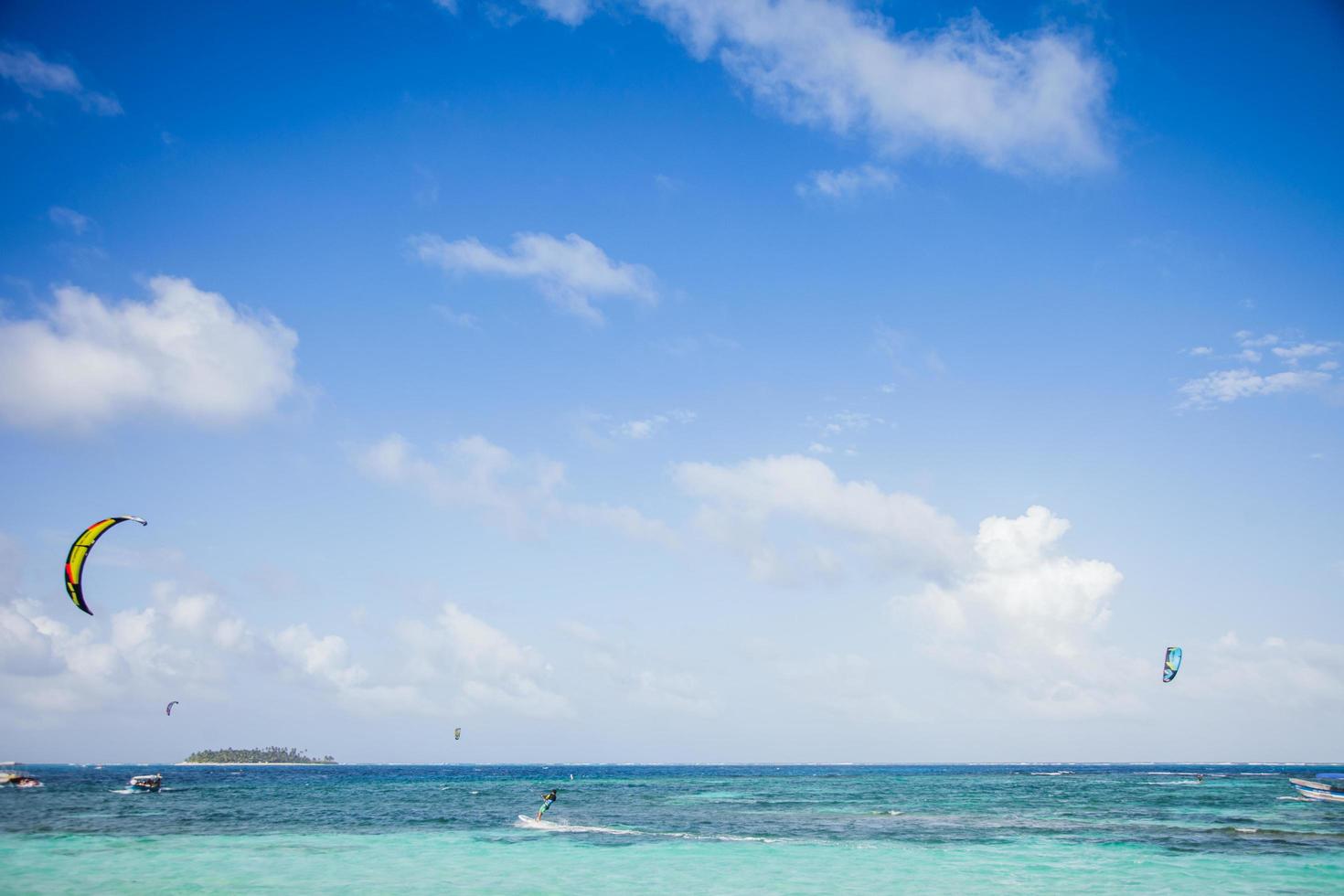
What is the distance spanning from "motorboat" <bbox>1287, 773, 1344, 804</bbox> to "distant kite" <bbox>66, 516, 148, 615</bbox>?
67.9 meters

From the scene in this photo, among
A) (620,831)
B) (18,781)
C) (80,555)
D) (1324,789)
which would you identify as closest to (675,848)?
(620,831)

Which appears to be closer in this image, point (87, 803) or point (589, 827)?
point (589, 827)

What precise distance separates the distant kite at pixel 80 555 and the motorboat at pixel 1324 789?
6793cm

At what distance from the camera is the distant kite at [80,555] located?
18.3m

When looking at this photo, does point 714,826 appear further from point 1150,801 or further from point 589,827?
point 1150,801

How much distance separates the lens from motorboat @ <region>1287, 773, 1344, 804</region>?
54.8 meters

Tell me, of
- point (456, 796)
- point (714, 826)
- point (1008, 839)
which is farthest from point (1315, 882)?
point (456, 796)

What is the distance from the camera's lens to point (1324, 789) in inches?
2222

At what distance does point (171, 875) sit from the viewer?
85.3 ft

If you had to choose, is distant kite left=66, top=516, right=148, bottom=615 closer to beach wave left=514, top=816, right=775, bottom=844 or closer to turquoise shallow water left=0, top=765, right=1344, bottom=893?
turquoise shallow water left=0, top=765, right=1344, bottom=893

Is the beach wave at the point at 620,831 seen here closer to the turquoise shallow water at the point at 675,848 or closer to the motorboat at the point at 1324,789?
the turquoise shallow water at the point at 675,848

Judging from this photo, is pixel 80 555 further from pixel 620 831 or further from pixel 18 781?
pixel 18 781

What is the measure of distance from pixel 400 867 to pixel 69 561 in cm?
1553

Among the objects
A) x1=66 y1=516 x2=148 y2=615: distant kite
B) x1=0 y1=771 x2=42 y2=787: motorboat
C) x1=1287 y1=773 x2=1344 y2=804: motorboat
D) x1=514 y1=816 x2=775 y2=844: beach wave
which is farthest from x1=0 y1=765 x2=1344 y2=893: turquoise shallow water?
x1=0 y1=771 x2=42 y2=787: motorboat
